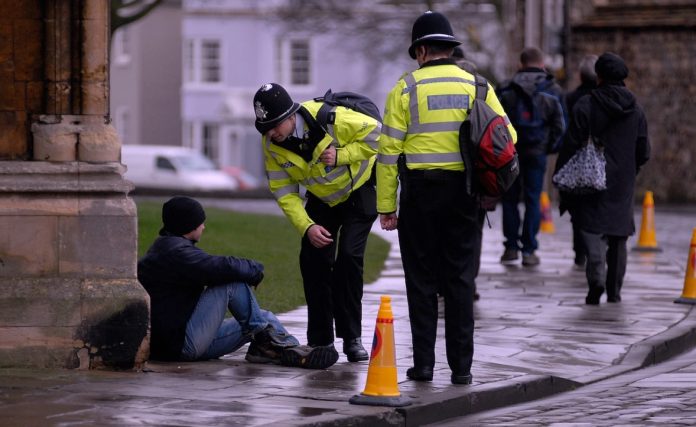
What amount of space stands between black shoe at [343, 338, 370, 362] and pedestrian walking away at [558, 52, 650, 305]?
378cm

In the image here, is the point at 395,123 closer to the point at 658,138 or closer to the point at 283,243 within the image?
the point at 283,243

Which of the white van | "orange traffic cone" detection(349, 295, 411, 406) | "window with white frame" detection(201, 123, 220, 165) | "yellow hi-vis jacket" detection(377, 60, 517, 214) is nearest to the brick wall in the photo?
the white van

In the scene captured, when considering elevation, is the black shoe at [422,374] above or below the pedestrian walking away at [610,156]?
below

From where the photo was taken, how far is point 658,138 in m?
35.4

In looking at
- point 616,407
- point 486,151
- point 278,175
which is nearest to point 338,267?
point 278,175

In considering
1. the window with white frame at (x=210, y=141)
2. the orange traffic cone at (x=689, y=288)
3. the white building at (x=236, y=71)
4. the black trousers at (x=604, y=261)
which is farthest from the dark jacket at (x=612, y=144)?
the window with white frame at (x=210, y=141)

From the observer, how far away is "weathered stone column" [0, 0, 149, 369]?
9211 mm

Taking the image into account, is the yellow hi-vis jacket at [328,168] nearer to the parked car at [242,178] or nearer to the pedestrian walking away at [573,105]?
the pedestrian walking away at [573,105]

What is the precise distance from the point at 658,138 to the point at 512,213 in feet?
64.6

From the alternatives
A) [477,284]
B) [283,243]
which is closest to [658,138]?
[283,243]

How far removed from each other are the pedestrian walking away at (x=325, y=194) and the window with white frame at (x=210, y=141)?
169 ft

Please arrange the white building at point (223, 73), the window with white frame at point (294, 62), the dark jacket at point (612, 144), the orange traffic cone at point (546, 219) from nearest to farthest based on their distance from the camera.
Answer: the dark jacket at point (612, 144)
the orange traffic cone at point (546, 219)
the white building at point (223, 73)
the window with white frame at point (294, 62)

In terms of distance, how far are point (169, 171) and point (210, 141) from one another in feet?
36.8

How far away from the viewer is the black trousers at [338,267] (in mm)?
9898
